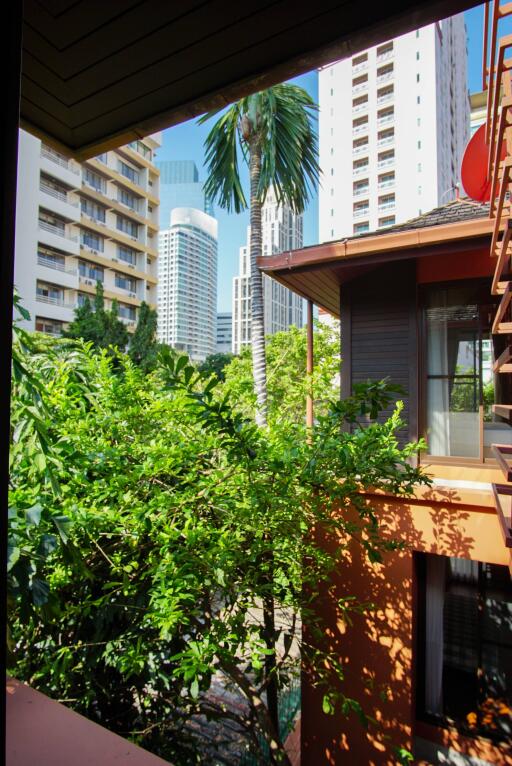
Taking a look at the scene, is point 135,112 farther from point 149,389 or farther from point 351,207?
point 351,207

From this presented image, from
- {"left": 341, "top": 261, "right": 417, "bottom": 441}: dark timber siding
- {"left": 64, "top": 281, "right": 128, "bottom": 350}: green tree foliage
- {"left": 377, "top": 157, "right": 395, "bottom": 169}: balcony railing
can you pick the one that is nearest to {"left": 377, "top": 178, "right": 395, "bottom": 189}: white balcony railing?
{"left": 377, "top": 157, "right": 395, "bottom": 169}: balcony railing

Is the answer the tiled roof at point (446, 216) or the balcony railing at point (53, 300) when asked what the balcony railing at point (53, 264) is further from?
the tiled roof at point (446, 216)

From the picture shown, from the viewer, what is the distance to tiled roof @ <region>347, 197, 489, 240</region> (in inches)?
138

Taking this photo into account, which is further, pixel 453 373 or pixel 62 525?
pixel 453 373

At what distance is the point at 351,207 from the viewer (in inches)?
1298

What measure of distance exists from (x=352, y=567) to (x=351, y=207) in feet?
111

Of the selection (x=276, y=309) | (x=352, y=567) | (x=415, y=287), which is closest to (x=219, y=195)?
(x=415, y=287)

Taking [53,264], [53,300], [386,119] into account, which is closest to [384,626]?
[53,300]

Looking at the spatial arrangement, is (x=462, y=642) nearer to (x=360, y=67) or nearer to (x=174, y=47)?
(x=174, y=47)

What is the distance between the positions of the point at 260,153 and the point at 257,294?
8.50 feet

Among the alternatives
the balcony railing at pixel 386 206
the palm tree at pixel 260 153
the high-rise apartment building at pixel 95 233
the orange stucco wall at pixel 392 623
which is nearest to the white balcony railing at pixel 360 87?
the balcony railing at pixel 386 206

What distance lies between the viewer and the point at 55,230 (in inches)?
830

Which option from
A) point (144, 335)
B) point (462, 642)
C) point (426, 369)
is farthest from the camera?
point (144, 335)

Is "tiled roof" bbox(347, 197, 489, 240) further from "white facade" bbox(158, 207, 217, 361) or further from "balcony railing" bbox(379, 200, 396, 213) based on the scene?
"white facade" bbox(158, 207, 217, 361)
